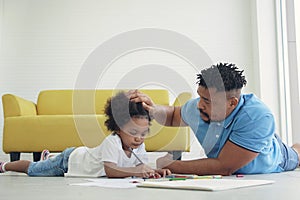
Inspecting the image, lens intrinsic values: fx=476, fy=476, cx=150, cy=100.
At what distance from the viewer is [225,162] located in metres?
2.08

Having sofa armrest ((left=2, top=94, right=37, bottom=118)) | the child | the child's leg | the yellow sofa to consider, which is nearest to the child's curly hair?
the child

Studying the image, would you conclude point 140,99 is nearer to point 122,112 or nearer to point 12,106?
point 122,112

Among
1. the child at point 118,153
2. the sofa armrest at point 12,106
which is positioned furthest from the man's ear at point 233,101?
the sofa armrest at point 12,106

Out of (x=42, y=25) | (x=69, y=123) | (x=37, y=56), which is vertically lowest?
(x=69, y=123)

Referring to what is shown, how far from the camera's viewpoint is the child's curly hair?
2.18 metres

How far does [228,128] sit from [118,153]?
506 mm

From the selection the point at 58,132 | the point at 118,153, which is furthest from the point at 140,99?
the point at 58,132

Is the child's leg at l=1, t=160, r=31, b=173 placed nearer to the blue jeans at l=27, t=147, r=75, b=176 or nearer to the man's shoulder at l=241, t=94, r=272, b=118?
the blue jeans at l=27, t=147, r=75, b=176

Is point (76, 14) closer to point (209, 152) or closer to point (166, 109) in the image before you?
point (166, 109)

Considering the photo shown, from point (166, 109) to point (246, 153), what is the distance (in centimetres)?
64

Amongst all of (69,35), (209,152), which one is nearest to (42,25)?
(69,35)

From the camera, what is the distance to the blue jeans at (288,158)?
8.19 ft

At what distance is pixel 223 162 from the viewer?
6.82 feet

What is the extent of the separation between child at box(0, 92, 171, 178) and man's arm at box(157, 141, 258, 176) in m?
0.14
